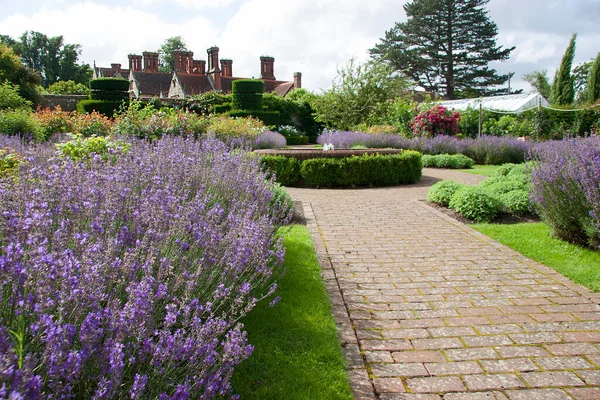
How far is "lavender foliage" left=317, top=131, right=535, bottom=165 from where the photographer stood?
16.0m

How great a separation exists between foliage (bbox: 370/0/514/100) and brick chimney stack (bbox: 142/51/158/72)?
28.9m

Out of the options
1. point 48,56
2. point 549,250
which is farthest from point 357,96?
point 48,56

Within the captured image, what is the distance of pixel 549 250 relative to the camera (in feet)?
18.1

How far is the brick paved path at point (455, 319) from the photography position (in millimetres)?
2797

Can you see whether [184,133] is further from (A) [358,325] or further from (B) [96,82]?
(B) [96,82]

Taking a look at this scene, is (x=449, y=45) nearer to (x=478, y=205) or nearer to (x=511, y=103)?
(x=511, y=103)

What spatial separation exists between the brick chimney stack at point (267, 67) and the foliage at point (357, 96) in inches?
1173

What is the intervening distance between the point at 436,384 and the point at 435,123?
1718 cm

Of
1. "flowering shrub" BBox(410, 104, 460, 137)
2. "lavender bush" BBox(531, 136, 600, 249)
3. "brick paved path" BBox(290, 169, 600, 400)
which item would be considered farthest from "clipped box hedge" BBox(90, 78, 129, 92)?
"lavender bush" BBox(531, 136, 600, 249)

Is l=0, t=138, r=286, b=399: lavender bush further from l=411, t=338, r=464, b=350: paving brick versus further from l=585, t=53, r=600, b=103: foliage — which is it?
l=585, t=53, r=600, b=103: foliage

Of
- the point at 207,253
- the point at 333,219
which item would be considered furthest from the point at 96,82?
the point at 207,253

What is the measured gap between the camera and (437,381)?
2.81m

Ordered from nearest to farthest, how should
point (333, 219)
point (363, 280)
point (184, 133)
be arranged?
point (363, 280)
point (333, 219)
point (184, 133)

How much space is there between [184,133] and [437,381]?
11.0 meters
